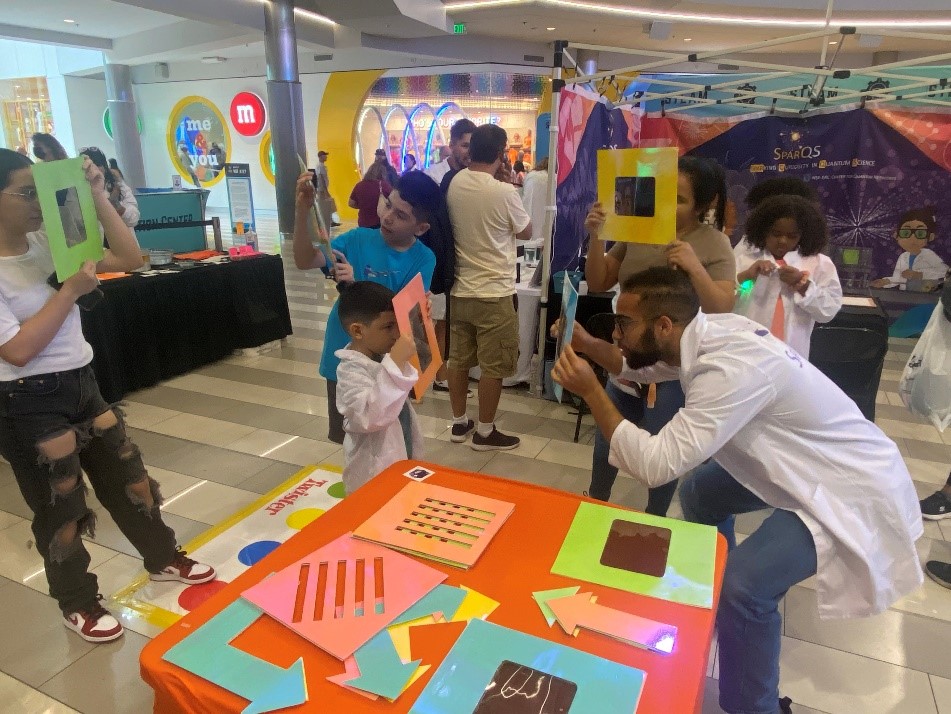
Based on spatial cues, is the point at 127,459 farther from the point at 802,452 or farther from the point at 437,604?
the point at 802,452

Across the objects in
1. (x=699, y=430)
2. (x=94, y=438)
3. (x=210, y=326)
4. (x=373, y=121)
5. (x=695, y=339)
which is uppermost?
(x=373, y=121)

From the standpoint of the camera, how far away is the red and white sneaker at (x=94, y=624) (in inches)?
80.9

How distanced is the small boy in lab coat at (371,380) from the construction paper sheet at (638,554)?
0.60 m

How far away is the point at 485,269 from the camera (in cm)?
321

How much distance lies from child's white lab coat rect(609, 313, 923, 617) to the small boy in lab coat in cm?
58

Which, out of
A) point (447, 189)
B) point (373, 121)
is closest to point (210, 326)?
point (447, 189)

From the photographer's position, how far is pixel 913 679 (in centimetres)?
194

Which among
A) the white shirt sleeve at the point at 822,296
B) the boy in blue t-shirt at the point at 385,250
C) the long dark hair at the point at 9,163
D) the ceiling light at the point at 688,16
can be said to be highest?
the ceiling light at the point at 688,16

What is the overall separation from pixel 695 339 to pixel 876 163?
5561mm

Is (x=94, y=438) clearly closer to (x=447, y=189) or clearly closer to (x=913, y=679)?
(x=447, y=189)

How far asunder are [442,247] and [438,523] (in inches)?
81.1

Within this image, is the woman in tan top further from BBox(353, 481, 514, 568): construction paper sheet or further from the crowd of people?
BBox(353, 481, 514, 568): construction paper sheet

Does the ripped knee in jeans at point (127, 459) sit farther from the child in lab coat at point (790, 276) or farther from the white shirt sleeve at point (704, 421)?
the child in lab coat at point (790, 276)

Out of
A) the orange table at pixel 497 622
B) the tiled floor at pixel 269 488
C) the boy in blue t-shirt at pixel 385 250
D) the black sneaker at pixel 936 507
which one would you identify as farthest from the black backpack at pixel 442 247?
the black sneaker at pixel 936 507
